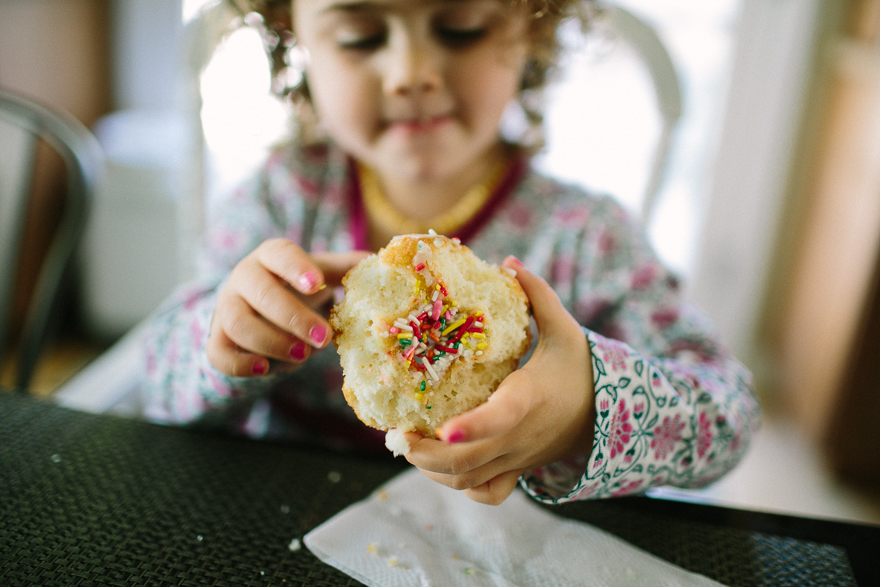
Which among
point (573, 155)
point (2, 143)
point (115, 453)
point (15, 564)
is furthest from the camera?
point (573, 155)

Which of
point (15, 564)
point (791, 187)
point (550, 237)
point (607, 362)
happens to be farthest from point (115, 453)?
point (791, 187)

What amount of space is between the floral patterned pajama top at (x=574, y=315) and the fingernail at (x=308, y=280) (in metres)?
0.17

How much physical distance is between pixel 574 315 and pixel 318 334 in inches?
20.7

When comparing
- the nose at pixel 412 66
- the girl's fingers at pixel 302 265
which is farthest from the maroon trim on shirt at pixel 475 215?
the girl's fingers at pixel 302 265

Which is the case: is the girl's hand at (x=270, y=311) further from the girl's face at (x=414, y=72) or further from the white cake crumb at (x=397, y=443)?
Result: the girl's face at (x=414, y=72)

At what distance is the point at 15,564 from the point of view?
457mm

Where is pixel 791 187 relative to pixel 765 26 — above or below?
below

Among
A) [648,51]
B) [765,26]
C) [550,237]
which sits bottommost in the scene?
[550,237]

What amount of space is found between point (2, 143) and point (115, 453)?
1.64 meters

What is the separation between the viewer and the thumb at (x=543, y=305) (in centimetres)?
49

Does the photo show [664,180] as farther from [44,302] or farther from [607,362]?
[44,302]

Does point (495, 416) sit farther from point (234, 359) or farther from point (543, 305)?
point (234, 359)

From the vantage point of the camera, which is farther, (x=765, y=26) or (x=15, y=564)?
(x=765, y=26)

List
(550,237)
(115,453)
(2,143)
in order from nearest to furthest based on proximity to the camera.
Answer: (115,453) < (550,237) < (2,143)
